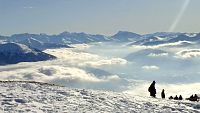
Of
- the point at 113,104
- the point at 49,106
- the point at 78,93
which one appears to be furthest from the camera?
the point at 78,93

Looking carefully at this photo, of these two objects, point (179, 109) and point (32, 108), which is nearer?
point (32, 108)

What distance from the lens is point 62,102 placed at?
81.2 feet

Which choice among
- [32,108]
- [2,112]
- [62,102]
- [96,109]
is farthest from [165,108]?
[2,112]

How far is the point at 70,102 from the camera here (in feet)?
82.3

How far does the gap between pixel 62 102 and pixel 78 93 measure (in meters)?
3.44

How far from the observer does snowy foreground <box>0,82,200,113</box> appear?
23.1m

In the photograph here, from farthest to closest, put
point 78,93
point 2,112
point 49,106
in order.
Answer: point 78,93 < point 49,106 < point 2,112

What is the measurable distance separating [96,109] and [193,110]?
24.9 ft

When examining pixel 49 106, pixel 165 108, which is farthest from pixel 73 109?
pixel 165 108

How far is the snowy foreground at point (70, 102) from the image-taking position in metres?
23.1

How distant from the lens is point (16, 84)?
2900cm

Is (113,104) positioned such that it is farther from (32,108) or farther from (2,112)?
(2,112)

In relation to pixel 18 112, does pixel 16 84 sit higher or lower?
higher

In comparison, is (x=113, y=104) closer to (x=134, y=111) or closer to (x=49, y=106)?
(x=134, y=111)
